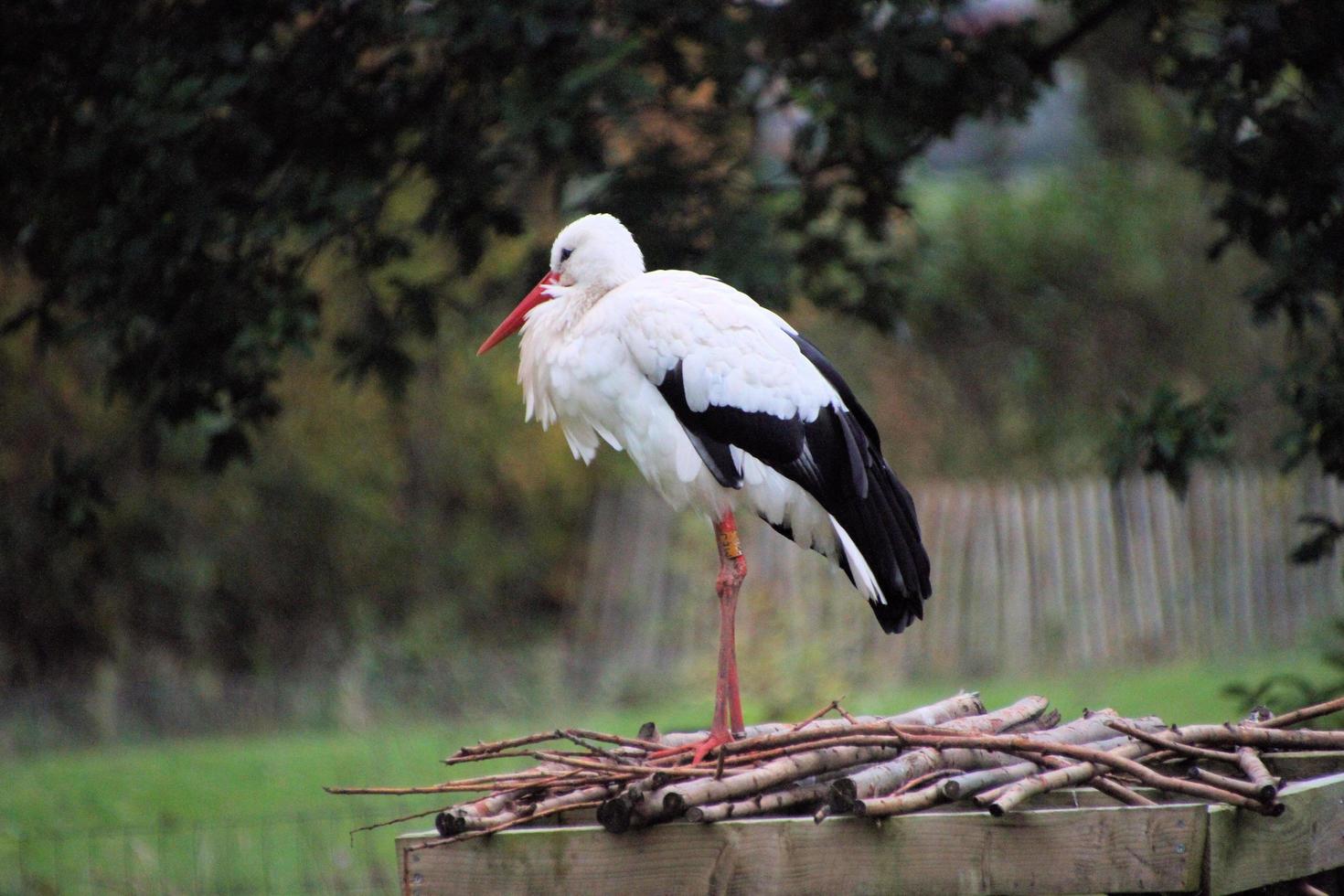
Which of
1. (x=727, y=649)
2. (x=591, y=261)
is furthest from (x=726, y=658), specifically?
(x=591, y=261)

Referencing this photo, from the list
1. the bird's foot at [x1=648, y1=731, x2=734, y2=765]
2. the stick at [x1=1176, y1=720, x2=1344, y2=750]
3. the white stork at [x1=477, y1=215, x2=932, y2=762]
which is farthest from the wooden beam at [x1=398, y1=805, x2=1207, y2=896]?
the white stork at [x1=477, y1=215, x2=932, y2=762]

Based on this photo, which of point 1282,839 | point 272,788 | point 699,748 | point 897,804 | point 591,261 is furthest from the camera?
point 272,788

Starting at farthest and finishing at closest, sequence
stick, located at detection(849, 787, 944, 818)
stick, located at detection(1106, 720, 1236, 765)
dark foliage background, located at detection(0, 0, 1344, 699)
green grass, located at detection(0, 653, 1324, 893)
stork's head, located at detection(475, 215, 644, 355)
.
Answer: green grass, located at detection(0, 653, 1324, 893)
dark foliage background, located at detection(0, 0, 1344, 699)
stork's head, located at detection(475, 215, 644, 355)
stick, located at detection(1106, 720, 1236, 765)
stick, located at detection(849, 787, 944, 818)

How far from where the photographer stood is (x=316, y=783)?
7.91 metres

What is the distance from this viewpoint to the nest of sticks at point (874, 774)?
2611 mm

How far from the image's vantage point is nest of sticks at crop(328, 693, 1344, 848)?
261 cm

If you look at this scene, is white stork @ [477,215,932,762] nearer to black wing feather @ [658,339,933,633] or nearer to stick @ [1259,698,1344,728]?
black wing feather @ [658,339,933,633]

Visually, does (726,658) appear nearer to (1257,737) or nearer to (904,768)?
(904,768)

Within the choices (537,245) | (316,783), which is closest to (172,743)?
(316,783)

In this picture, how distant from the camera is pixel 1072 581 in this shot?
1078 centimetres

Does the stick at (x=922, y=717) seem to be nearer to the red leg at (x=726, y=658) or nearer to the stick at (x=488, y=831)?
the red leg at (x=726, y=658)

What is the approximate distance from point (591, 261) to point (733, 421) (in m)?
0.62

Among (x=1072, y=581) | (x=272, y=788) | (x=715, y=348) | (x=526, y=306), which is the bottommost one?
(x=272, y=788)

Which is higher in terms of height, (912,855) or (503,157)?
(503,157)
